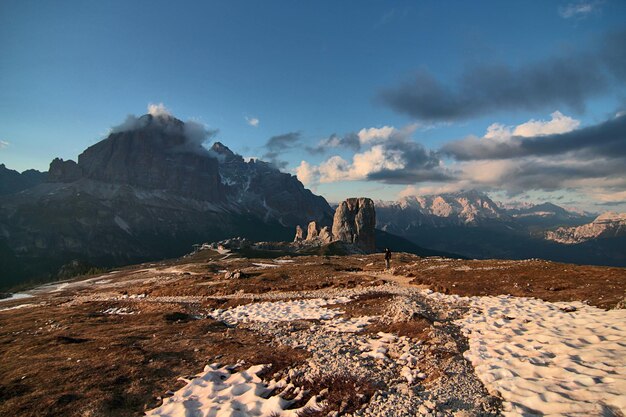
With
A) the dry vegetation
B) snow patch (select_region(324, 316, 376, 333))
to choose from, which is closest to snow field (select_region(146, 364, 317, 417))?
the dry vegetation

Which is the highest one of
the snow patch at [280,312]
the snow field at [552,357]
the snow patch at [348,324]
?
the snow field at [552,357]

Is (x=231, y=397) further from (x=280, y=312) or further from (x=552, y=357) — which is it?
(x=280, y=312)

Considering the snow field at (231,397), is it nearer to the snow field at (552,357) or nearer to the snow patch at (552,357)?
the snow field at (552,357)

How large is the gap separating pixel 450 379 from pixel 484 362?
271 centimetres

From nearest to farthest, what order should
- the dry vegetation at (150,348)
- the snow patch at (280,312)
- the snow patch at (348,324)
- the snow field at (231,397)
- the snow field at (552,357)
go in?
the snow field at (552,357), the snow field at (231,397), the dry vegetation at (150,348), the snow patch at (348,324), the snow patch at (280,312)

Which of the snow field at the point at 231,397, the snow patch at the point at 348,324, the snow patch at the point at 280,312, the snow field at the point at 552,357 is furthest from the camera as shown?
the snow patch at the point at 280,312

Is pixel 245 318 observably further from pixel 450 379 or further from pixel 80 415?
pixel 450 379

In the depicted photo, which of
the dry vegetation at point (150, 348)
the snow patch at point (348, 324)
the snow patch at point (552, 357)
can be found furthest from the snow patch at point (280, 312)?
the snow patch at point (552, 357)

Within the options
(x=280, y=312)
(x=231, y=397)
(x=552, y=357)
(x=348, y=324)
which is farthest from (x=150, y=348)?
(x=552, y=357)

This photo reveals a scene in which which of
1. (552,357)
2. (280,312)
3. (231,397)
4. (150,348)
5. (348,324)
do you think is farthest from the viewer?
(280,312)

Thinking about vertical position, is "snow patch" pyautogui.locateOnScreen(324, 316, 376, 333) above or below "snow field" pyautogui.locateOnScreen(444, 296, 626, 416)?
below

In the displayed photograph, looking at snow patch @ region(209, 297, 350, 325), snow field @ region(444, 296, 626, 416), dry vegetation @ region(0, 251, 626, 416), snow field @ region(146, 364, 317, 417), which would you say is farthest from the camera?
snow patch @ region(209, 297, 350, 325)

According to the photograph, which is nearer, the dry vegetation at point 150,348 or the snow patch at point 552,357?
the snow patch at point 552,357

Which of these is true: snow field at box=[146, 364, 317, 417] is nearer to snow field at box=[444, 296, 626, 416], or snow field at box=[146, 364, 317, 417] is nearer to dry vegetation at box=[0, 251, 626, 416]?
dry vegetation at box=[0, 251, 626, 416]
